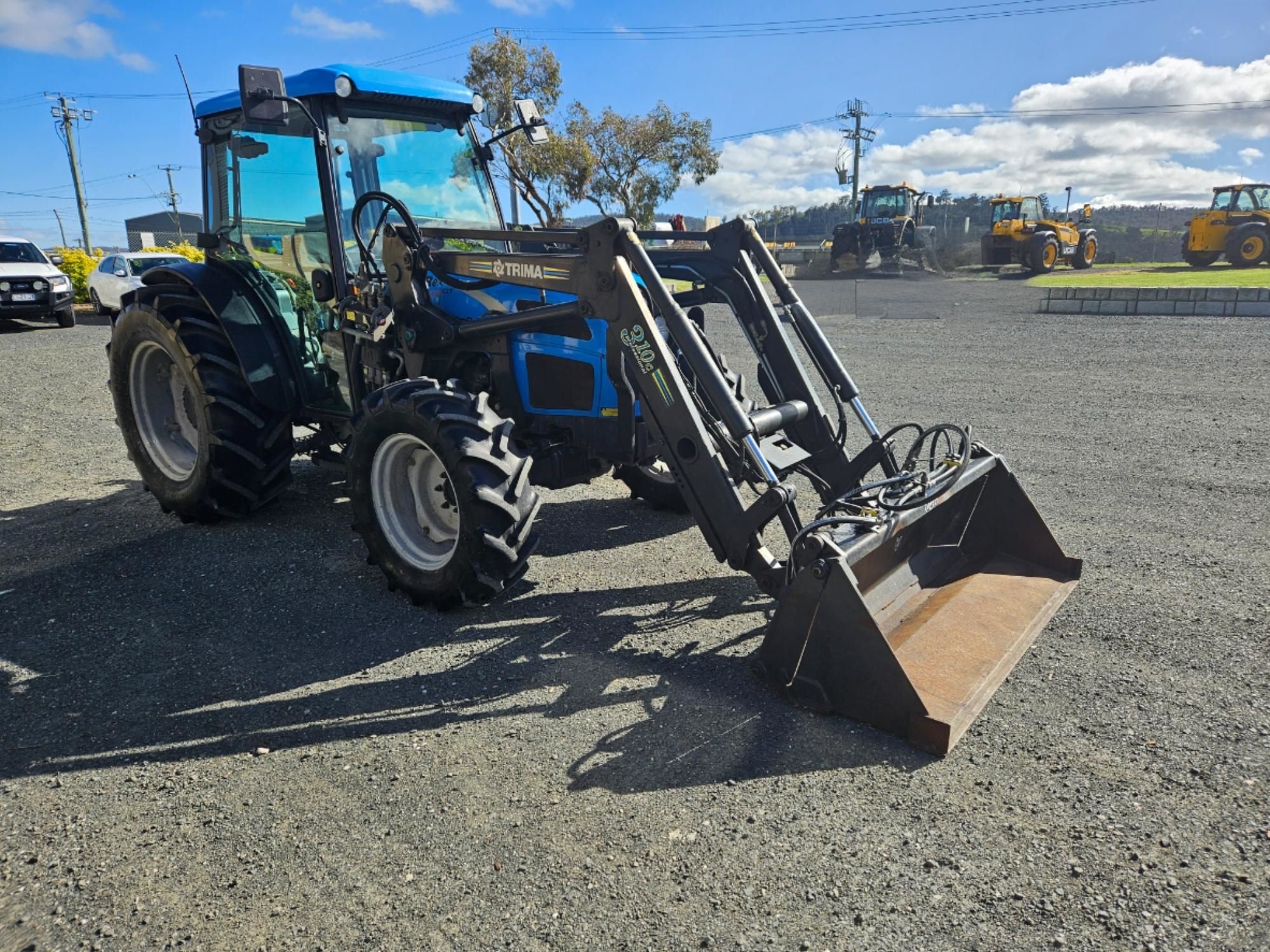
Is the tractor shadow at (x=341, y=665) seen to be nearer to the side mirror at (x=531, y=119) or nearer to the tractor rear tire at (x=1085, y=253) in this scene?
the side mirror at (x=531, y=119)

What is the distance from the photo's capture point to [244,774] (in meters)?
3.20

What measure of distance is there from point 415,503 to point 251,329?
1838 millimetres

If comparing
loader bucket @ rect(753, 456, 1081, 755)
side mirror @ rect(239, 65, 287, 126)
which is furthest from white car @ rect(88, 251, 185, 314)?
loader bucket @ rect(753, 456, 1081, 755)

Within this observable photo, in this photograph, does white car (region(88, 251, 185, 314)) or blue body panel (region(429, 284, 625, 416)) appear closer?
blue body panel (region(429, 284, 625, 416))

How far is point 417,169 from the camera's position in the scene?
18.0ft

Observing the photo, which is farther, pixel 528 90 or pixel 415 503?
pixel 528 90

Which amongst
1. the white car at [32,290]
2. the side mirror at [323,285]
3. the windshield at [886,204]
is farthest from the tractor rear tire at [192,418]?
the windshield at [886,204]

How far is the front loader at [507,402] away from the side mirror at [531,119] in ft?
0.08

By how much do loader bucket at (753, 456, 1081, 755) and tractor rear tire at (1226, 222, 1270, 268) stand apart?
27359mm

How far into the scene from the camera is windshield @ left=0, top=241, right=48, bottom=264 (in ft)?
60.5

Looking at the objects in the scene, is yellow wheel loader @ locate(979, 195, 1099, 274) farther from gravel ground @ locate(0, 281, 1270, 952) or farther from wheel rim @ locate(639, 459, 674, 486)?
wheel rim @ locate(639, 459, 674, 486)

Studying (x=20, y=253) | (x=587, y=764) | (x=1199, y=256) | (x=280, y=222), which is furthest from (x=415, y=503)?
(x=1199, y=256)

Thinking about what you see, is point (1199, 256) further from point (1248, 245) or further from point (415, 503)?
point (415, 503)

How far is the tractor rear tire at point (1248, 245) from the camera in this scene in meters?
25.7
